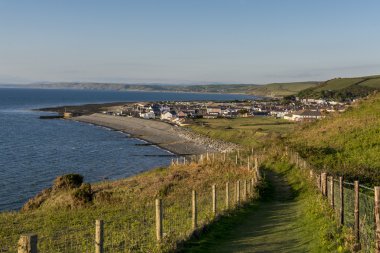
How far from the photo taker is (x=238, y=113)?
181375 millimetres

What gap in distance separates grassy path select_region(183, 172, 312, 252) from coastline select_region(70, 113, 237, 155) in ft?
222

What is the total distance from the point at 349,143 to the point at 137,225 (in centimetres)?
3155

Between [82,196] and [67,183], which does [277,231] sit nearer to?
[82,196]

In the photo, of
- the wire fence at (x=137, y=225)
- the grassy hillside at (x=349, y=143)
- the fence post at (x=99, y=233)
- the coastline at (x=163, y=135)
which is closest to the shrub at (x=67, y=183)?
the wire fence at (x=137, y=225)

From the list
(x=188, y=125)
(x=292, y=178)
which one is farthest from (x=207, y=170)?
(x=188, y=125)

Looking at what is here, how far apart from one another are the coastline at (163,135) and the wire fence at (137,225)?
200 feet

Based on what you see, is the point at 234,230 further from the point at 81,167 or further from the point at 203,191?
the point at 81,167

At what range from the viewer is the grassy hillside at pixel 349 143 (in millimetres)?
34391

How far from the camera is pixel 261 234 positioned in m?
16.7

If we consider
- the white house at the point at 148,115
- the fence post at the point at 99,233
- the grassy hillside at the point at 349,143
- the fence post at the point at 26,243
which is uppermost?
the fence post at the point at 26,243

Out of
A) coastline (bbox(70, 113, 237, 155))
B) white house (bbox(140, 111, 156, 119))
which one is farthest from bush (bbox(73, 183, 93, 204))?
white house (bbox(140, 111, 156, 119))

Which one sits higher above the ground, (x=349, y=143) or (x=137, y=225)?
(x=349, y=143)

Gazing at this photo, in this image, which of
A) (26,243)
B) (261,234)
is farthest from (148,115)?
(26,243)

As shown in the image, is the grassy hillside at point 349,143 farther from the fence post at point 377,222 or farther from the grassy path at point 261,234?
the fence post at point 377,222
